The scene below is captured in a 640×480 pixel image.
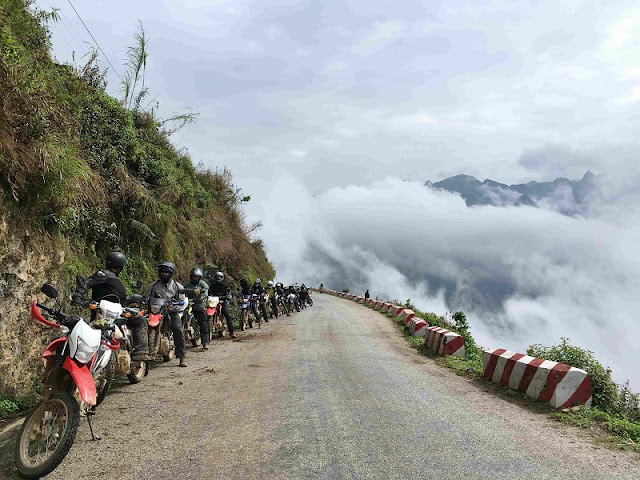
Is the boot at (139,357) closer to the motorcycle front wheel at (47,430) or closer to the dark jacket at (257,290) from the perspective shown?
the motorcycle front wheel at (47,430)

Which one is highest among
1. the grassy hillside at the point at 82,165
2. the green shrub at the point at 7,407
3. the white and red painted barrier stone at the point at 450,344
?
the grassy hillside at the point at 82,165

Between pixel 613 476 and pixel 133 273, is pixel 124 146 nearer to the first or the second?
pixel 133 273

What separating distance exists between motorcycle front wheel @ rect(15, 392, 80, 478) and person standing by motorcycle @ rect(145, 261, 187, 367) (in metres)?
4.05

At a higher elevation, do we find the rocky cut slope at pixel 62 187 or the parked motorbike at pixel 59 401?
the rocky cut slope at pixel 62 187

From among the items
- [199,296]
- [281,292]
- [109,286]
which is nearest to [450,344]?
[199,296]

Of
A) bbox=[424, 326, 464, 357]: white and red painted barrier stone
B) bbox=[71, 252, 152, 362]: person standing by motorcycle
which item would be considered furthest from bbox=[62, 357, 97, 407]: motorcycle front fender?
bbox=[424, 326, 464, 357]: white and red painted barrier stone

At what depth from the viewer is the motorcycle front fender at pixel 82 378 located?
12.1 ft

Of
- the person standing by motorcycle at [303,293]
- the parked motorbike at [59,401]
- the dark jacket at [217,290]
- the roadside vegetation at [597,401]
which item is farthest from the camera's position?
the person standing by motorcycle at [303,293]

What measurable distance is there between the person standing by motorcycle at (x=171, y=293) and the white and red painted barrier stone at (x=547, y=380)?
19.9 feet

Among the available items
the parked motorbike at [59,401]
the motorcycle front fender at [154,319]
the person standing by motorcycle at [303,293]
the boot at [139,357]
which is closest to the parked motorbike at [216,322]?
the motorcycle front fender at [154,319]

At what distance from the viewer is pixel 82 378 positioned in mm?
3791

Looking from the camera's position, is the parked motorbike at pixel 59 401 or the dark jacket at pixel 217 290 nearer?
the parked motorbike at pixel 59 401

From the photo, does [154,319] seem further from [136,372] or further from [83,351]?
[83,351]

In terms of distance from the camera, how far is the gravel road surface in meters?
3.62
